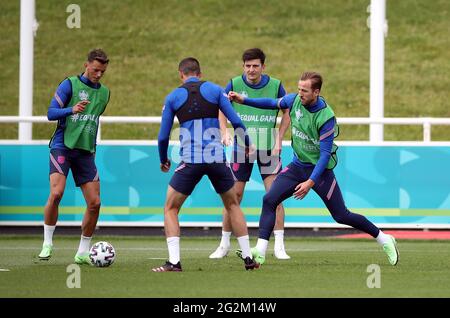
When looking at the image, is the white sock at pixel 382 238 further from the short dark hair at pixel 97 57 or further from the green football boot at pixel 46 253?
the green football boot at pixel 46 253

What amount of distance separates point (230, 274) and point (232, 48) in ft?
67.7

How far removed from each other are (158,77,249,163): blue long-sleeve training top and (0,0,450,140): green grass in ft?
46.7

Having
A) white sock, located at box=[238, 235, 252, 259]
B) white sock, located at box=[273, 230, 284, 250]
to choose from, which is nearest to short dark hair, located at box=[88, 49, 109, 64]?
white sock, located at box=[238, 235, 252, 259]

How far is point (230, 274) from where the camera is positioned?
1170 centimetres

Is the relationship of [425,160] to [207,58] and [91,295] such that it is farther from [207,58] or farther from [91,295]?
[207,58]

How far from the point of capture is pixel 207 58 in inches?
1229

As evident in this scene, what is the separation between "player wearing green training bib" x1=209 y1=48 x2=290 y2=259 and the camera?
13.5m

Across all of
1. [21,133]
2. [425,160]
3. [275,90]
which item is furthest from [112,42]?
[275,90]

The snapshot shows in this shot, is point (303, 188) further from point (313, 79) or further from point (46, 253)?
point (46, 253)

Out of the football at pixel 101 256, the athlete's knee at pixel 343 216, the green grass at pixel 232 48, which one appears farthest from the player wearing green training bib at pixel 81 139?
the green grass at pixel 232 48

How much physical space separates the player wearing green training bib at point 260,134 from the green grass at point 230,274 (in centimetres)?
39

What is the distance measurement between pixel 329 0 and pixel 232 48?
4504 millimetres

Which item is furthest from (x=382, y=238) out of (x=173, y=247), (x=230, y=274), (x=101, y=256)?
(x=101, y=256)
